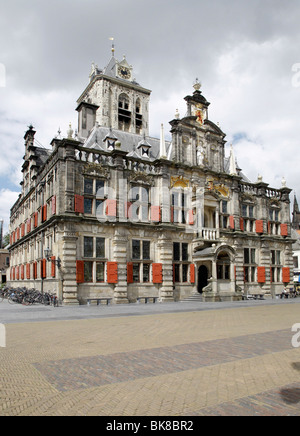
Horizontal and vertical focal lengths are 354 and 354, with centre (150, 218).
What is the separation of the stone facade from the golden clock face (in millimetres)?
15449

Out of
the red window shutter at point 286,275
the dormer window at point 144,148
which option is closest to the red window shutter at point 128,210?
the dormer window at point 144,148

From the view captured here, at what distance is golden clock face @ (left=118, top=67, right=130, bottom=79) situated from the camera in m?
48.8

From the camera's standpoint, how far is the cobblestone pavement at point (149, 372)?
18.6 ft

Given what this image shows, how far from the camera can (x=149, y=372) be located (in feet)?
25.2

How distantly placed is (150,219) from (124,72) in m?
27.6

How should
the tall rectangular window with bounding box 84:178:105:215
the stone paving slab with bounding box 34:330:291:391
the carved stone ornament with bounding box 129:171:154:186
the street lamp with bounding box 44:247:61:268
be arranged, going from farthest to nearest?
the carved stone ornament with bounding box 129:171:154:186, the tall rectangular window with bounding box 84:178:105:215, the street lamp with bounding box 44:247:61:268, the stone paving slab with bounding box 34:330:291:391

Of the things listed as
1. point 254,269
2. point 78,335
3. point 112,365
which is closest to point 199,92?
point 254,269

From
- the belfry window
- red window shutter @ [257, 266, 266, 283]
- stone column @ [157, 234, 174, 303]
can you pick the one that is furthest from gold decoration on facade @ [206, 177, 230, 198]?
the belfry window

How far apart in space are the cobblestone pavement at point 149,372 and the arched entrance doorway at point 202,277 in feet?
63.8

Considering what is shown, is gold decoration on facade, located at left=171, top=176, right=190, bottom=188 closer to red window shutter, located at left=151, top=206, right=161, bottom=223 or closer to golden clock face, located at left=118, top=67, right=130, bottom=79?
red window shutter, located at left=151, top=206, right=161, bottom=223

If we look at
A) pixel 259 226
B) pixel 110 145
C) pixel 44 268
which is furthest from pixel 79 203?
pixel 259 226

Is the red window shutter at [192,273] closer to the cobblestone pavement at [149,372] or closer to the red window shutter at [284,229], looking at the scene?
the red window shutter at [284,229]

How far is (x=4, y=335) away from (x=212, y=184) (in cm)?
2664

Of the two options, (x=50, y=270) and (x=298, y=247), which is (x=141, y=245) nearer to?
(x=50, y=270)
